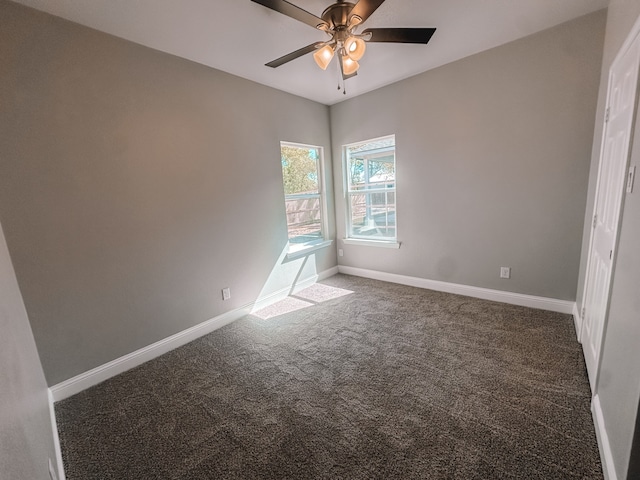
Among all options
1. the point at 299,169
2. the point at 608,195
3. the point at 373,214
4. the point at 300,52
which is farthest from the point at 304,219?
the point at 608,195

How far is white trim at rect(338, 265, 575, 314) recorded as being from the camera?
2.69 metres

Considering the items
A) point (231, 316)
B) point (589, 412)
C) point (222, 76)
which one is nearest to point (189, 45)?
point (222, 76)

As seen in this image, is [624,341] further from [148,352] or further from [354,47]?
[148,352]

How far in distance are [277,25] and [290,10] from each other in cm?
59

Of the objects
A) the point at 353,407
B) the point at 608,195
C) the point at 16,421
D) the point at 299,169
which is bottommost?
the point at 353,407

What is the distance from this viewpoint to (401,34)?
1820 mm

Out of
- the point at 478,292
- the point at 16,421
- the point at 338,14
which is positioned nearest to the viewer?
the point at 16,421

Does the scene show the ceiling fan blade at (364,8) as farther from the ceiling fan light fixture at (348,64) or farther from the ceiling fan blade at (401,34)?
the ceiling fan light fixture at (348,64)

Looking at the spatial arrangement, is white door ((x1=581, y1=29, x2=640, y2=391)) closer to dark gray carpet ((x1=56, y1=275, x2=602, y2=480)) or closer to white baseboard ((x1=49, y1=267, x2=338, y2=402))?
dark gray carpet ((x1=56, y1=275, x2=602, y2=480))

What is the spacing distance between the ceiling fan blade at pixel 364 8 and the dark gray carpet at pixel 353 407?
235cm

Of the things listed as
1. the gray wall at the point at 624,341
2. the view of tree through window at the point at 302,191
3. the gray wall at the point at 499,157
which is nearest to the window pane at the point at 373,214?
the gray wall at the point at 499,157

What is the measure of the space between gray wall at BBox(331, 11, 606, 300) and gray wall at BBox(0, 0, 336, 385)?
1.86m

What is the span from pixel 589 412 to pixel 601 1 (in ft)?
9.22

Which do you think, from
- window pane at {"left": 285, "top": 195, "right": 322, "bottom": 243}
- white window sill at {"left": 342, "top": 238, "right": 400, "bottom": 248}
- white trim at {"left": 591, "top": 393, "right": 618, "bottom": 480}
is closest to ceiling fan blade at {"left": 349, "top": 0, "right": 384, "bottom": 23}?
window pane at {"left": 285, "top": 195, "right": 322, "bottom": 243}
